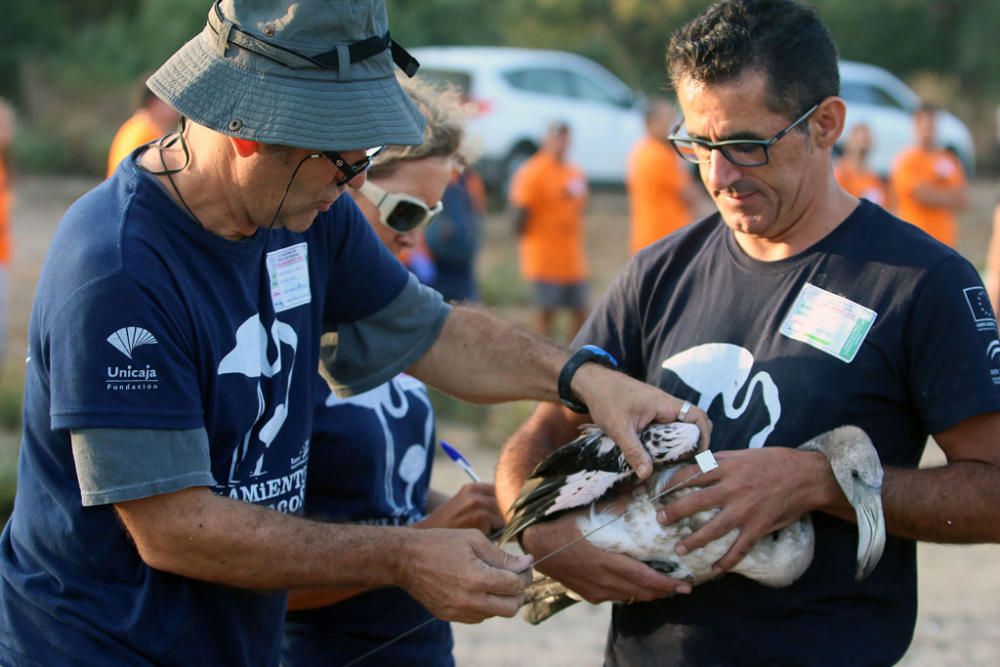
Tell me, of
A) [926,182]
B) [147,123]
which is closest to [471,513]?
[147,123]

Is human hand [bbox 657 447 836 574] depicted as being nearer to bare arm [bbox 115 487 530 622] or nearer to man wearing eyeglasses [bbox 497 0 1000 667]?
man wearing eyeglasses [bbox 497 0 1000 667]

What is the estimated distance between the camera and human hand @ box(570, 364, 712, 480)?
2.85m

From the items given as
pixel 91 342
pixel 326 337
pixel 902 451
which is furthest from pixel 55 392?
pixel 902 451

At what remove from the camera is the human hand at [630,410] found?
9.34ft

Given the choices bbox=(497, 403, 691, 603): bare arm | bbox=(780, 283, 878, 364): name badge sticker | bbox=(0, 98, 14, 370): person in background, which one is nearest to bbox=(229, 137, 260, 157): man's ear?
bbox=(497, 403, 691, 603): bare arm

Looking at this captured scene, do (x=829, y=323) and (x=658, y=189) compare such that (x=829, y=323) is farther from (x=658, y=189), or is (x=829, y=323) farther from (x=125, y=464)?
(x=658, y=189)

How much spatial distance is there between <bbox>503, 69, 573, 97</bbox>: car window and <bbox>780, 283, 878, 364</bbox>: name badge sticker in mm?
16342

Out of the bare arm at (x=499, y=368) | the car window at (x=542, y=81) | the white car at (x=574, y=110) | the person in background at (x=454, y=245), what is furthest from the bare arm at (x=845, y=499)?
the car window at (x=542, y=81)

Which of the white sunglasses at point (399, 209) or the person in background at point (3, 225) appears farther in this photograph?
the person in background at point (3, 225)

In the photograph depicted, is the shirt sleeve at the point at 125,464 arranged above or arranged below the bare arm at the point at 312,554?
above

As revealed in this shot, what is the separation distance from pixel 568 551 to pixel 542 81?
1689 cm

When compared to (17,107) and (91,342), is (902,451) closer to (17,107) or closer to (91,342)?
(91,342)

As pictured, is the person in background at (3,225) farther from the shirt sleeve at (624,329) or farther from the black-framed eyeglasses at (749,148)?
the black-framed eyeglasses at (749,148)

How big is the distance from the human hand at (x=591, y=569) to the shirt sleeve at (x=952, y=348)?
74cm
